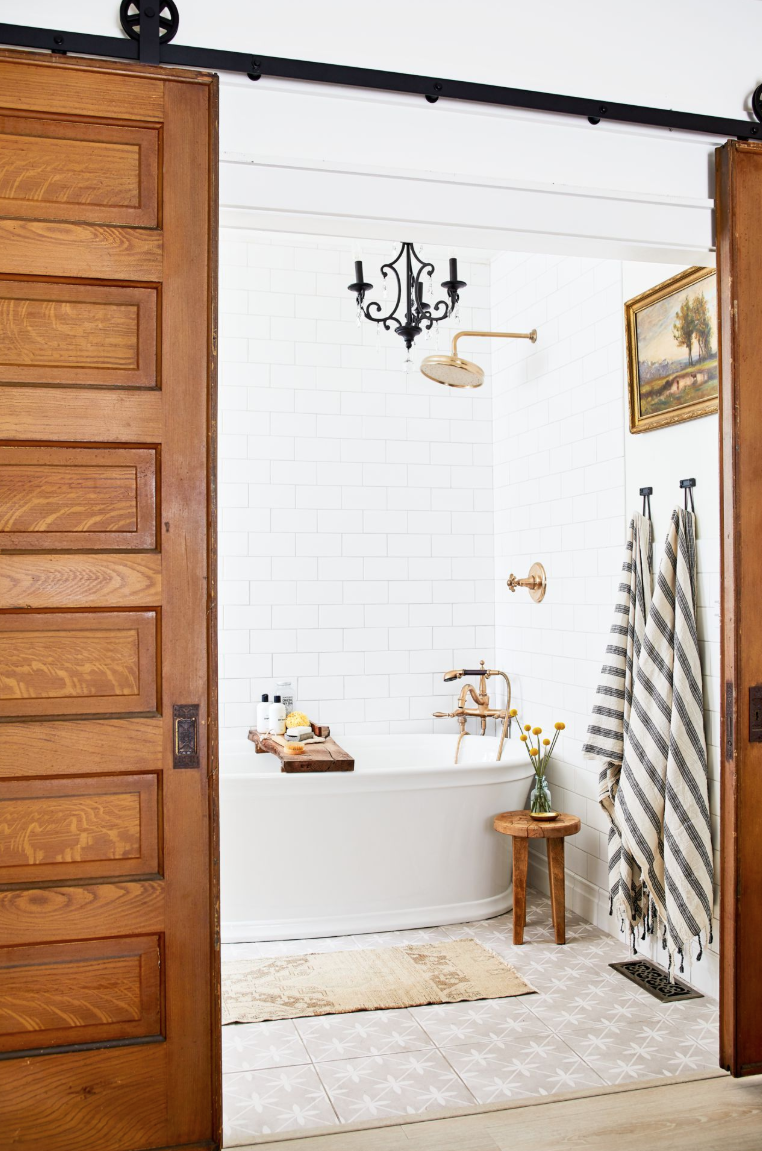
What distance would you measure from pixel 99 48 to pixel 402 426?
3226 mm

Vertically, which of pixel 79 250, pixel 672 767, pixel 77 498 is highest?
pixel 79 250

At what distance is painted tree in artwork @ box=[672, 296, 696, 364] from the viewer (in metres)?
3.39

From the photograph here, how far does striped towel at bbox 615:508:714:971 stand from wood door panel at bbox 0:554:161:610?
6.28ft

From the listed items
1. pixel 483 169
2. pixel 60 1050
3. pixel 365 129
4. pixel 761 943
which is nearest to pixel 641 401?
pixel 483 169

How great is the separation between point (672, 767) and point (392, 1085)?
1346 millimetres

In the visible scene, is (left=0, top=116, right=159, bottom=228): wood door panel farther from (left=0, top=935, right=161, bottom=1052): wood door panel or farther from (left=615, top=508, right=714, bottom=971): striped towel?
(left=615, top=508, right=714, bottom=971): striped towel

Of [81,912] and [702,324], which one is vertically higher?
[702,324]

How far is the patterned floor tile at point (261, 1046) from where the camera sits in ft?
9.32

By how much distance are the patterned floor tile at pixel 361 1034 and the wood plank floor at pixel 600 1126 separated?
1.59 ft

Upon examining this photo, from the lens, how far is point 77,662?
2.10m

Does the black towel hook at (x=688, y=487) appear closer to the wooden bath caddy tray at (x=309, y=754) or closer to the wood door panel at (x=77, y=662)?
the wooden bath caddy tray at (x=309, y=754)

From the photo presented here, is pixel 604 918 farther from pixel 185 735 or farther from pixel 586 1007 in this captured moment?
pixel 185 735

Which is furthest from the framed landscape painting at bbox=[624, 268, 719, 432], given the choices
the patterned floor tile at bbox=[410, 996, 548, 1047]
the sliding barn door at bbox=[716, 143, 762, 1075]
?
the patterned floor tile at bbox=[410, 996, 548, 1047]

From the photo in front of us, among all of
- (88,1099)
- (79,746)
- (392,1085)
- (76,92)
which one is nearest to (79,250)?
(76,92)
